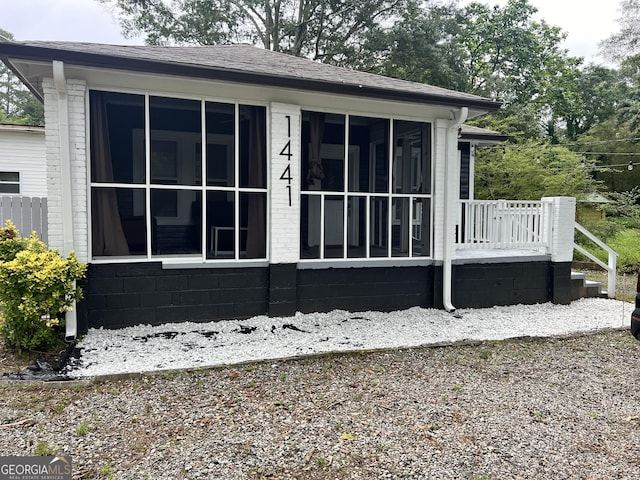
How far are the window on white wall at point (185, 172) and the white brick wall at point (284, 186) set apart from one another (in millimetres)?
184

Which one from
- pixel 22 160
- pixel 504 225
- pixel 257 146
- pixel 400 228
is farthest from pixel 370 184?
pixel 22 160

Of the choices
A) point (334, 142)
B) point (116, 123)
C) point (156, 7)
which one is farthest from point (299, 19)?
point (116, 123)

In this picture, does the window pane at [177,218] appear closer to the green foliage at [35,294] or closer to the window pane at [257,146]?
the window pane at [257,146]

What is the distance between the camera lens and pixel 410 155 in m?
7.39

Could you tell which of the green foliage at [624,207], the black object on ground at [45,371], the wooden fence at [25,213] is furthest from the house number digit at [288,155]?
the green foliage at [624,207]

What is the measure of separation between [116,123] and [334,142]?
12.2ft

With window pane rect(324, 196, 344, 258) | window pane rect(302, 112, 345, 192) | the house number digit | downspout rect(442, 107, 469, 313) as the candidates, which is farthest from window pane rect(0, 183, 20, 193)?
downspout rect(442, 107, 469, 313)

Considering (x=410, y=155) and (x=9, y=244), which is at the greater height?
(x=410, y=155)

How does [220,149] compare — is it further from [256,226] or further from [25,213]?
[25,213]

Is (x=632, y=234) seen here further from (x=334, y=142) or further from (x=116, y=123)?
(x=116, y=123)

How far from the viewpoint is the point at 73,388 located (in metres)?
3.53

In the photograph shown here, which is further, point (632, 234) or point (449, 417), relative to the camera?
point (632, 234)

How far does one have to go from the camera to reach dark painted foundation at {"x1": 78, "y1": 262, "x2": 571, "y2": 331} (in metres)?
5.00

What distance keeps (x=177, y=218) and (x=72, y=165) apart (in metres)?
3.29
